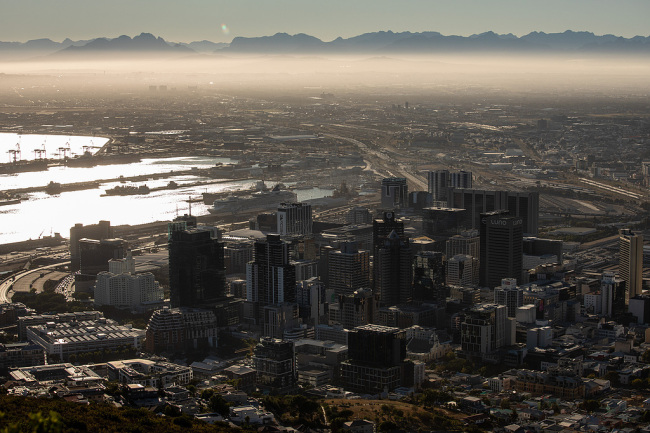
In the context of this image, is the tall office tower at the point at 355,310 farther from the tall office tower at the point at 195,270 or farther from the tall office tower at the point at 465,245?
the tall office tower at the point at 465,245

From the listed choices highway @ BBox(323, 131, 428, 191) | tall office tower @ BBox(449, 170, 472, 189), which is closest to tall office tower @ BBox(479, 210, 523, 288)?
tall office tower @ BBox(449, 170, 472, 189)

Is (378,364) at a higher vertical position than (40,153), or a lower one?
lower

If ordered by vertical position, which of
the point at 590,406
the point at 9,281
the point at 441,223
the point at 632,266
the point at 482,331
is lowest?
the point at 590,406

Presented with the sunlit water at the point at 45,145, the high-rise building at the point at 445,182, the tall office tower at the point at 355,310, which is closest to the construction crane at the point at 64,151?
the sunlit water at the point at 45,145

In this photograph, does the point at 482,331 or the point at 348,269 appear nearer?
the point at 482,331

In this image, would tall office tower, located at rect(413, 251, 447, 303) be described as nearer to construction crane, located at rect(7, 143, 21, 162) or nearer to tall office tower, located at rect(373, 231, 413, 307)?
tall office tower, located at rect(373, 231, 413, 307)

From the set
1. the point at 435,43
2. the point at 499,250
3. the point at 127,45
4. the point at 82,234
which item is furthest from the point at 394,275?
the point at 435,43

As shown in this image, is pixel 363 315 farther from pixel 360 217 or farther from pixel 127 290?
pixel 360 217
